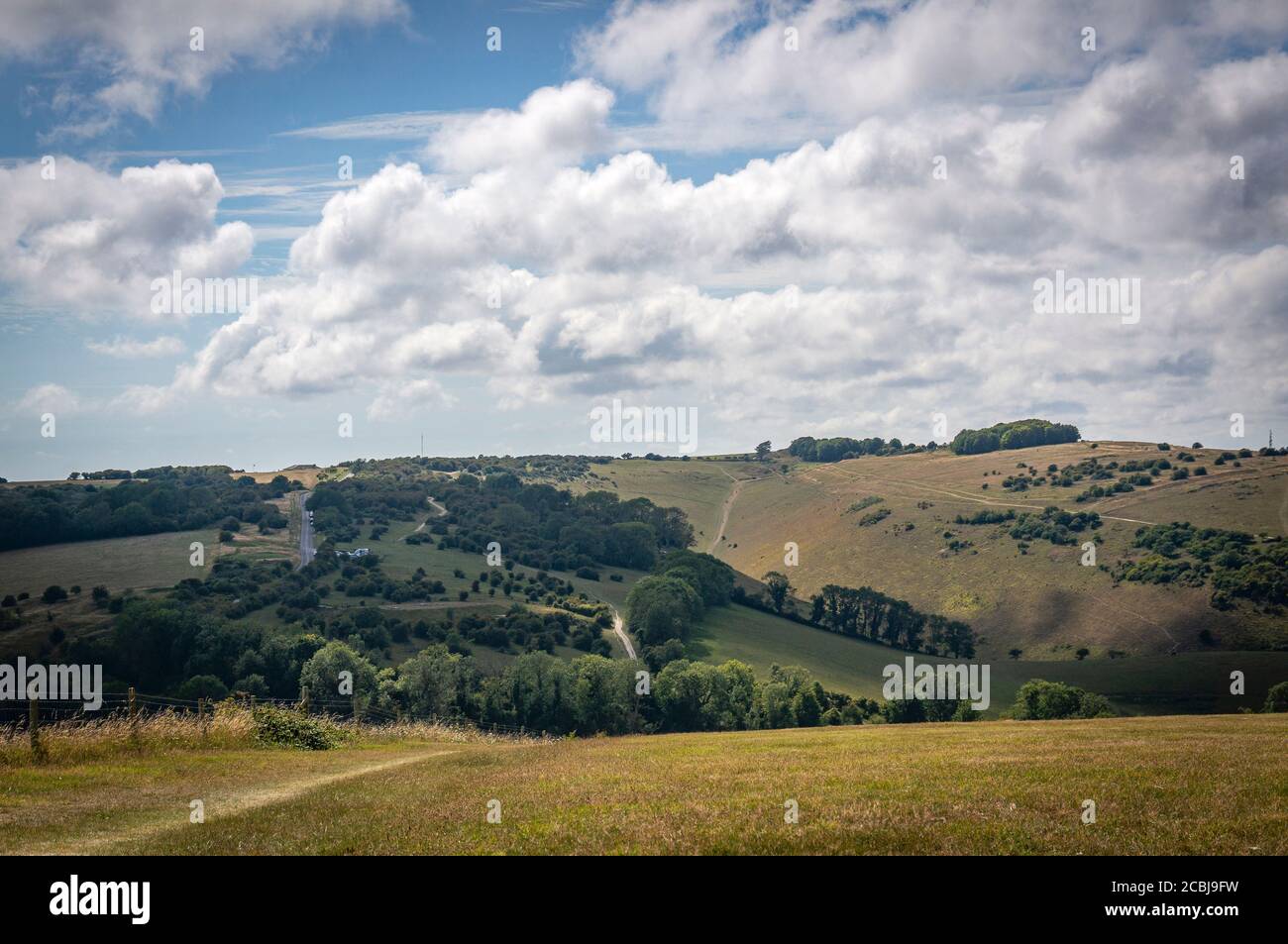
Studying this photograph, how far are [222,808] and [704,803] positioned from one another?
1010 centimetres

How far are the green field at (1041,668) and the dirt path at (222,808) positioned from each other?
4042 inches

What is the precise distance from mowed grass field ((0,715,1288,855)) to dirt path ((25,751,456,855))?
0.23ft

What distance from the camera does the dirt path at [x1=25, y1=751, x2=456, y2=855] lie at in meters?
15.1

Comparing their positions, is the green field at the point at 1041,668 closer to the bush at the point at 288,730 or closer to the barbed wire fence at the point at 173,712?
the barbed wire fence at the point at 173,712

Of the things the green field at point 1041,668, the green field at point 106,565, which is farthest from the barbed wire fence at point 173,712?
the green field at point 106,565

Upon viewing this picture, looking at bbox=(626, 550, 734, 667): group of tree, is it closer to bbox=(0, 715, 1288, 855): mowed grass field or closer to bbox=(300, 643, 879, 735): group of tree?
bbox=(300, 643, 879, 735): group of tree

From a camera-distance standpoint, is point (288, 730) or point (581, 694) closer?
point (288, 730)

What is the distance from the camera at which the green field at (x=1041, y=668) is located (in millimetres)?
117750

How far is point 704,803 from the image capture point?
55.5ft

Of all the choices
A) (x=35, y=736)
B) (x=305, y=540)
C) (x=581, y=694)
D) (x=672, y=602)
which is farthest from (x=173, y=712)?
(x=305, y=540)

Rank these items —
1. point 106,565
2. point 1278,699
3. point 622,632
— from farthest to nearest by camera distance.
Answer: point 622,632, point 106,565, point 1278,699

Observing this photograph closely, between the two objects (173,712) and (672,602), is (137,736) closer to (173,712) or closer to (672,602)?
(173,712)

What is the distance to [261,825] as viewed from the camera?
55.0ft
